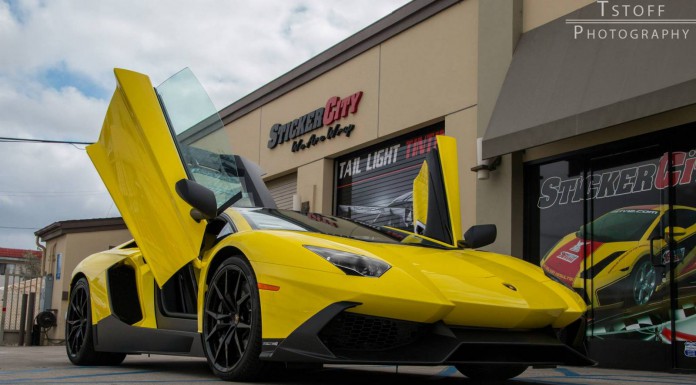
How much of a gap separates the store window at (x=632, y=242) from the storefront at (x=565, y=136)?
0.01 metres

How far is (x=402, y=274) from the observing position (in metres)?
3.85

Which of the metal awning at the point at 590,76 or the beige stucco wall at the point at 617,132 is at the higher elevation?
the metal awning at the point at 590,76

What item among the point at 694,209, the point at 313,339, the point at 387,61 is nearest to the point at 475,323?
the point at 313,339

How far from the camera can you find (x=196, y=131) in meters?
5.48

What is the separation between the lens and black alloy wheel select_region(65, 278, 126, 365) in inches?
237

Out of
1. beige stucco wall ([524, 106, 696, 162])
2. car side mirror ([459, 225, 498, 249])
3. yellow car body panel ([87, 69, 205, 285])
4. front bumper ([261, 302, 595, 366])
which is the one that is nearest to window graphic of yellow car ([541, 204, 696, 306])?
beige stucco wall ([524, 106, 696, 162])

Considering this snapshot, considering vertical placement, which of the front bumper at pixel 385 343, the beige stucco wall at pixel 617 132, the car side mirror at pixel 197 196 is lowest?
the front bumper at pixel 385 343

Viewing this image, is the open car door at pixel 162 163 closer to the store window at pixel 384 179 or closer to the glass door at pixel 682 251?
the glass door at pixel 682 251

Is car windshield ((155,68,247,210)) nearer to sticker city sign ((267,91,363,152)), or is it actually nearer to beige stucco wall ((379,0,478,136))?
beige stucco wall ((379,0,478,136))

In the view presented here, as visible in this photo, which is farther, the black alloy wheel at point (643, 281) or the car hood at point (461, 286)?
the black alloy wheel at point (643, 281)

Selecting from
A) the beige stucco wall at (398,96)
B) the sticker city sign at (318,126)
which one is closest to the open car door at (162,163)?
the beige stucco wall at (398,96)

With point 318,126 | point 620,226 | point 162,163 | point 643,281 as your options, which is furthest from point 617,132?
point 318,126

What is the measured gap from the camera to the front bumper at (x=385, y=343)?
367cm

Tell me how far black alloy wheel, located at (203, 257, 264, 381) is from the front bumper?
171mm
